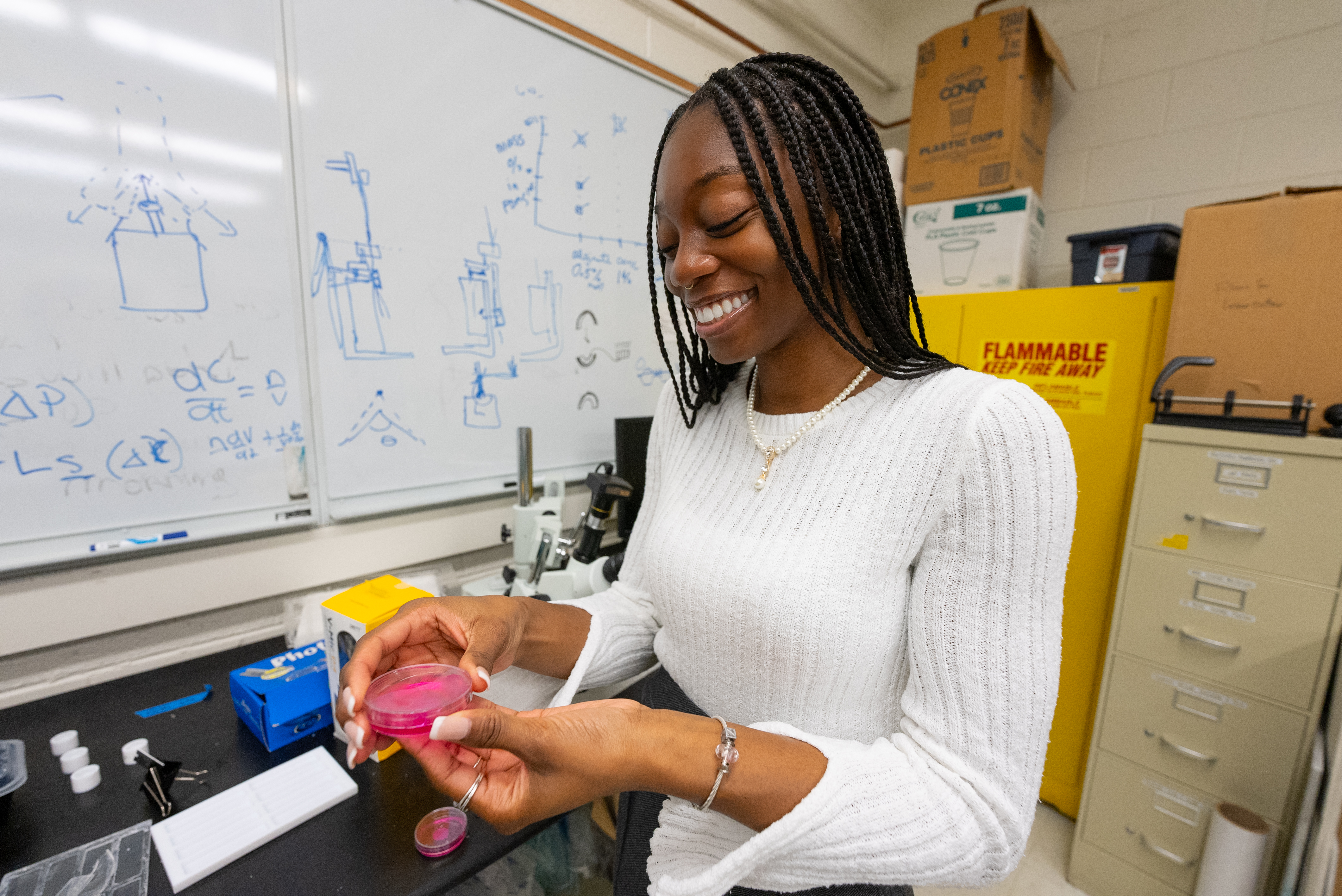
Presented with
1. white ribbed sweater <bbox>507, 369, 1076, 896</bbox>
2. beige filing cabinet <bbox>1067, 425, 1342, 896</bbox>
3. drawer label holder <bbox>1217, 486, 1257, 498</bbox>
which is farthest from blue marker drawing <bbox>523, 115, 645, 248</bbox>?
drawer label holder <bbox>1217, 486, 1257, 498</bbox>

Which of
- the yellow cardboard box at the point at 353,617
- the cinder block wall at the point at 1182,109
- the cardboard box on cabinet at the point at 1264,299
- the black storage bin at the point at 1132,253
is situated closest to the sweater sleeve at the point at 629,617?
the yellow cardboard box at the point at 353,617

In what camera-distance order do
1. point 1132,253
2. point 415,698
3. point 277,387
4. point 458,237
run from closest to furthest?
point 415,698, point 277,387, point 458,237, point 1132,253

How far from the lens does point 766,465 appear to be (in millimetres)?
754

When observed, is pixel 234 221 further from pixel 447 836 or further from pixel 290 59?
pixel 447 836

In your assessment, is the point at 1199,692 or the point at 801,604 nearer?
the point at 801,604

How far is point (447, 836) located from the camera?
0.80m

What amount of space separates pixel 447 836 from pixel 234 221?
1.26 metres

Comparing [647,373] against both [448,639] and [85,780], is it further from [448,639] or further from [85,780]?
[85,780]

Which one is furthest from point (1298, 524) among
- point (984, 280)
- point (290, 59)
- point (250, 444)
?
point (290, 59)

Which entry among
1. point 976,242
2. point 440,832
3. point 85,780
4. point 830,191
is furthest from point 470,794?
point 976,242

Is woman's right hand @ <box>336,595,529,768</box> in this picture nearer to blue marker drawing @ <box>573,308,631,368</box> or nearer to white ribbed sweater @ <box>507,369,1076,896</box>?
white ribbed sweater @ <box>507,369,1076,896</box>

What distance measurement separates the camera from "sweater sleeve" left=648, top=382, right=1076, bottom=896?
53 centimetres

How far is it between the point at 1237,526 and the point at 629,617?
5.17 ft

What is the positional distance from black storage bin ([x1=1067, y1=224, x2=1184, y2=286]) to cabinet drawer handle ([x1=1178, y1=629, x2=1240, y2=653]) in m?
1.02
